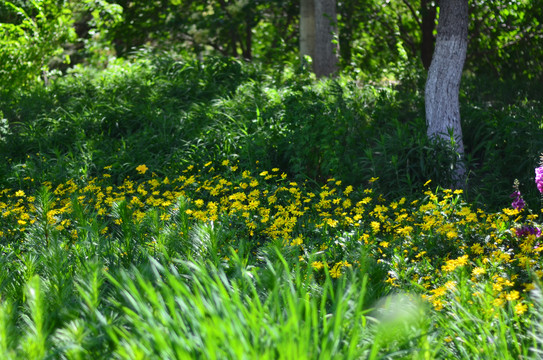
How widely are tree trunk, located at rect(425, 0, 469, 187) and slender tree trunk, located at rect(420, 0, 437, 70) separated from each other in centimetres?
556

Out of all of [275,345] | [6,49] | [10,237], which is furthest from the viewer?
[6,49]

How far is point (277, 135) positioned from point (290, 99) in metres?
Answer: 0.44

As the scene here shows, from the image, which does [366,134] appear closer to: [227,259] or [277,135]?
[277,135]

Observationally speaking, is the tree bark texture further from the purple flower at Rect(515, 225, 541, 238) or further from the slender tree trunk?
the purple flower at Rect(515, 225, 541, 238)

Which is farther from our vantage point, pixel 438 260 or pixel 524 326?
pixel 438 260

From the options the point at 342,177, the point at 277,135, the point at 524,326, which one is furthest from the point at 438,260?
the point at 277,135

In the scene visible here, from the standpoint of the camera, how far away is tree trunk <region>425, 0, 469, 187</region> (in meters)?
6.19

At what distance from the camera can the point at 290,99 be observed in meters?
6.30

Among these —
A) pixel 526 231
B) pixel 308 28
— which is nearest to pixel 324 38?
pixel 308 28

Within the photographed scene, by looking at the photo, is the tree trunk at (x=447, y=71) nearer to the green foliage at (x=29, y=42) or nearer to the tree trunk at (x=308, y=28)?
the tree trunk at (x=308, y=28)

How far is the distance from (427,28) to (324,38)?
3310 millimetres

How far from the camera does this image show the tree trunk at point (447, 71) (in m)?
6.19

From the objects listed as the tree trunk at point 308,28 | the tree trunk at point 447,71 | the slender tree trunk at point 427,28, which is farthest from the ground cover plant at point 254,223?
the slender tree trunk at point 427,28

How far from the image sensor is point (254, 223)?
4602 mm
